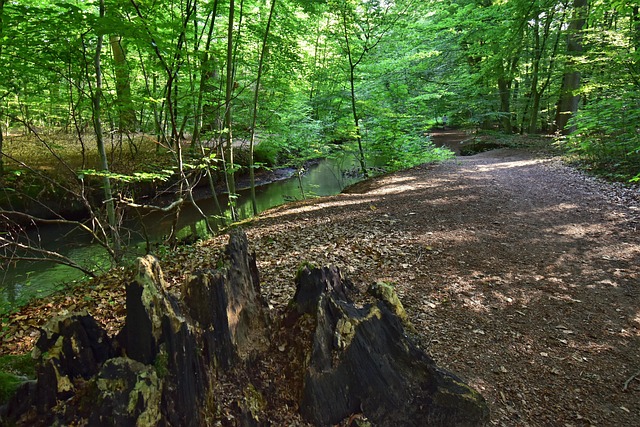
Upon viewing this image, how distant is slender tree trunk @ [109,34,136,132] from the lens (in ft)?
21.5

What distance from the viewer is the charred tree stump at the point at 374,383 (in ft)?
6.67

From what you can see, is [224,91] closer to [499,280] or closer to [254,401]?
[499,280]

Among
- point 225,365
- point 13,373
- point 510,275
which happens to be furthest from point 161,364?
point 510,275

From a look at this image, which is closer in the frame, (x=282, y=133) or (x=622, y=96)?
(x=622, y=96)

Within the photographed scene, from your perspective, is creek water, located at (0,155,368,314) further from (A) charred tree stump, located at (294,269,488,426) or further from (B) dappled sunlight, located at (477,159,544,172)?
(B) dappled sunlight, located at (477,159,544,172)

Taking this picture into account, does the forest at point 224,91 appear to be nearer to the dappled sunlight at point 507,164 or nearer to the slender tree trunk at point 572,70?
the slender tree trunk at point 572,70

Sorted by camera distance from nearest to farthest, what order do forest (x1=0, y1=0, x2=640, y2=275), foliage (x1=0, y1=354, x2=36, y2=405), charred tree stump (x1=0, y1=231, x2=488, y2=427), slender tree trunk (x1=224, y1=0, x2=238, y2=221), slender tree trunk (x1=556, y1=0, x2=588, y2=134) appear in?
charred tree stump (x1=0, y1=231, x2=488, y2=427), foliage (x1=0, y1=354, x2=36, y2=405), forest (x1=0, y1=0, x2=640, y2=275), slender tree trunk (x1=224, y1=0, x2=238, y2=221), slender tree trunk (x1=556, y1=0, x2=588, y2=134)

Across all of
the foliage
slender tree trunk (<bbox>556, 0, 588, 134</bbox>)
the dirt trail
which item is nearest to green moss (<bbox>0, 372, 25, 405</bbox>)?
the foliage

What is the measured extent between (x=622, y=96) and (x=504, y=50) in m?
4.90

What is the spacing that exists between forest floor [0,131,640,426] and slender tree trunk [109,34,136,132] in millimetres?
2982

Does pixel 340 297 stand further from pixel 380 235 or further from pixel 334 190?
pixel 334 190

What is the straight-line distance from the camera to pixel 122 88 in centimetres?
939

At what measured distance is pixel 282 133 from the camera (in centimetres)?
1355

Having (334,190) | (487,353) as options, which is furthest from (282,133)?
(487,353)
